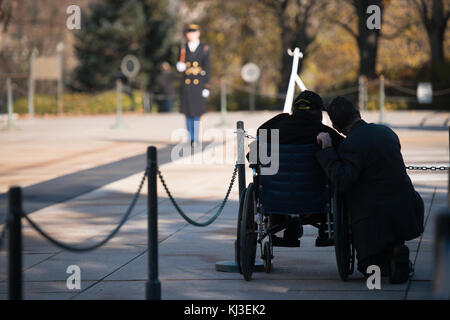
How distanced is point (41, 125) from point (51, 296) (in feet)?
72.5

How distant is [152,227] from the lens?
6164 mm

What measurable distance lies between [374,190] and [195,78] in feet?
38.1

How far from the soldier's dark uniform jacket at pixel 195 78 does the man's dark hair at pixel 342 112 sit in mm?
11272

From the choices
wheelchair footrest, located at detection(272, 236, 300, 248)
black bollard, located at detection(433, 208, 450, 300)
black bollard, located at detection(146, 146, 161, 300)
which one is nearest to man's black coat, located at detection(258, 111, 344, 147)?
wheelchair footrest, located at detection(272, 236, 300, 248)

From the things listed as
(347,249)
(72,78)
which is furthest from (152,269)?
(72,78)

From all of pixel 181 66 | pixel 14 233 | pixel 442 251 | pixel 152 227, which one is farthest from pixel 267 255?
pixel 181 66

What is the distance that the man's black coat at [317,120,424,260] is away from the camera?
680 centimetres

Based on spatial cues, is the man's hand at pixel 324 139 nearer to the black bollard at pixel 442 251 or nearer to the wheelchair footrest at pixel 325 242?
the wheelchair footrest at pixel 325 242

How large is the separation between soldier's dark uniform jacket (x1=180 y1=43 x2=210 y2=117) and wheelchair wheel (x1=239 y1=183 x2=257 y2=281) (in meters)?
11.3

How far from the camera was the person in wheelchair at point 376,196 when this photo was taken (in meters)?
6.78

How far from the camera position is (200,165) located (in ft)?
50.8

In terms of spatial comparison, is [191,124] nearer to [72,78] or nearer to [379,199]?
[379,199]

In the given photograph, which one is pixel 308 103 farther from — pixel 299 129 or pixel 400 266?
pixel 400 266

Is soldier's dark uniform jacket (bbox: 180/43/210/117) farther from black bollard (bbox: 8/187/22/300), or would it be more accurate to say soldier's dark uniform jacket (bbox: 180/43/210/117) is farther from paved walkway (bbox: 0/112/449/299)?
black bollard (bbox: 8/187/22/300)
